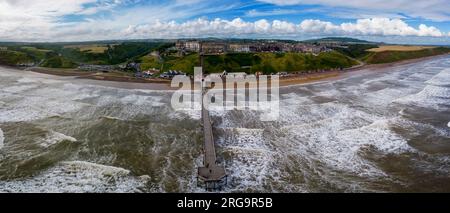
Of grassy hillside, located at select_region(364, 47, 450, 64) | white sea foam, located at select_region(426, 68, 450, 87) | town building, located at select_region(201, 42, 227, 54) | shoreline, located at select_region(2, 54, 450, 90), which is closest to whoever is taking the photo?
white sea foam, located at select_region(426, 68, 450, 87)

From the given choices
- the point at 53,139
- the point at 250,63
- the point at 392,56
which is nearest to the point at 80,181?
the point at 53,139

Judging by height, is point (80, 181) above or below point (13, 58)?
below

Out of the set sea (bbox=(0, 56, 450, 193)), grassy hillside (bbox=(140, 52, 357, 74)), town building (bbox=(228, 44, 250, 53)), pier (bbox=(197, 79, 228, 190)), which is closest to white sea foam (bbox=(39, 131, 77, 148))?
sea (bbox=(0, 56, 450, 193))

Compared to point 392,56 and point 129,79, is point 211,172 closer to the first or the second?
point 129,79

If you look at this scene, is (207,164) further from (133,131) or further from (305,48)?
(305,48)

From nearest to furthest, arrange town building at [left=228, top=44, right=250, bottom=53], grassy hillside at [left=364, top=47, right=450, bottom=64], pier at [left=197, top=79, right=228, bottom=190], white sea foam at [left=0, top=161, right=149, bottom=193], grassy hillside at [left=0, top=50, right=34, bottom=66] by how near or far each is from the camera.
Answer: white sea foam at [left=0, top=161, right=149, bottom=193]
pier at [left=197, top=79, right=228, bottom=190]
grassy hillside at [left=0, top=50, right=34, bottom=66]
town building at [left=228, top=44, right=250, bottom=53]
grassy hillside at [left=364, top=47, right=450, bottom=64]

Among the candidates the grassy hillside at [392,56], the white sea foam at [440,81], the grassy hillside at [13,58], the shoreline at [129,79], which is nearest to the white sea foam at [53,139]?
the shoreline at [129,79]

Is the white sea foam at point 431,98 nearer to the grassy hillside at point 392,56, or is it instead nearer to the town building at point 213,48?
the town building at point 213,48

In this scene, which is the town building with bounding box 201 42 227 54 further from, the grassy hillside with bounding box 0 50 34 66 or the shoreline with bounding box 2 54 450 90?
the grassy hillside with bounding box 0 50 34 66
